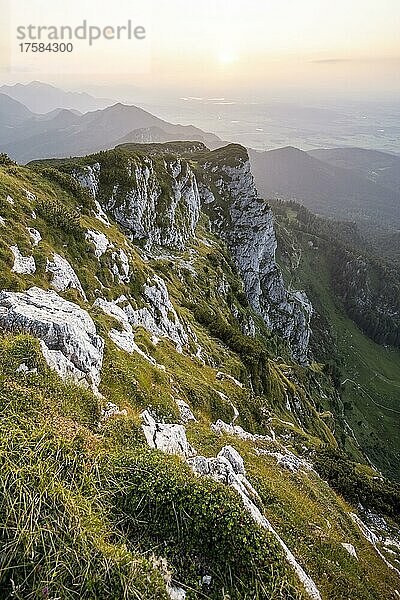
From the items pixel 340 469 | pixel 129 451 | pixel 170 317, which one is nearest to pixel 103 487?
pixel 129 451

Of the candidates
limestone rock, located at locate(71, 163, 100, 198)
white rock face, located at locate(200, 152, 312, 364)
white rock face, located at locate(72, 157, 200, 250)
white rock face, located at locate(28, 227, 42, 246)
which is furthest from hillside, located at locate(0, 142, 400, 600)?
white rock face, located at locate(200, 152, 312, 364)

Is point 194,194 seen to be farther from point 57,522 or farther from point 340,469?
point 57,522

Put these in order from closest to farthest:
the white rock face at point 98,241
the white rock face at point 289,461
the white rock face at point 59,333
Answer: the white rock face at point 59,333 → the white rock face at point 289,461 → the white rock face at point 98,241

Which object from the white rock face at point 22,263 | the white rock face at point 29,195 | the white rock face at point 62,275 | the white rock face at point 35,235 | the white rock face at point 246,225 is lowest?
the white rock face at point 246,225

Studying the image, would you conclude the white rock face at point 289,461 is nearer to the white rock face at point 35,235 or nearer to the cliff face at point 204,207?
the white rock face at point 35,235

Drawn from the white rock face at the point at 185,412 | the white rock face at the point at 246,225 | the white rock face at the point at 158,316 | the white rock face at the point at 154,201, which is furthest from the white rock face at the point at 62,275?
the white rock face at the point at 246,225

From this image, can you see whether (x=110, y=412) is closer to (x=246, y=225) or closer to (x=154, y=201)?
(x=154, y=201)

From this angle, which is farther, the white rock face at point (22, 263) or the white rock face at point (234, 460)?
the white rock face at point (22, 263)
